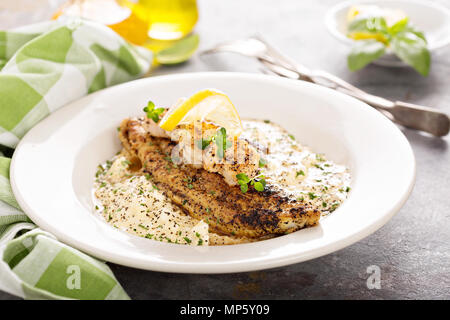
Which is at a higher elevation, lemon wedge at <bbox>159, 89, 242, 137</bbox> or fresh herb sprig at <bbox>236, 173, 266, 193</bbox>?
lemon wedge at <bbox>159, 89, 242, 137</bbox>

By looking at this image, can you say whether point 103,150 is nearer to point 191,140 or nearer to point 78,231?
point 191,140

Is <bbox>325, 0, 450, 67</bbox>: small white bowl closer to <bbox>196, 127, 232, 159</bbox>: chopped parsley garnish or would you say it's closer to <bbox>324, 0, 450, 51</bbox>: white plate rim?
<bbox>324, 0, 450, 51</bbox>: white plate rim

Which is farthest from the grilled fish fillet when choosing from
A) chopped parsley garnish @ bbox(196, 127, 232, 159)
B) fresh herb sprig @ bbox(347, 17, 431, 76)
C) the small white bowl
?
the small white bowl

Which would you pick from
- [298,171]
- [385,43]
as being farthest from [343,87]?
[298,171]

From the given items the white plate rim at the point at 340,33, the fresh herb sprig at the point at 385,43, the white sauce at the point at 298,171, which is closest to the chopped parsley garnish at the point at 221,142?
the white sauce at the point at 298,171

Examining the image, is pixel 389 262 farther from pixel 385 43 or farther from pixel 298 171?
pixel 385 43

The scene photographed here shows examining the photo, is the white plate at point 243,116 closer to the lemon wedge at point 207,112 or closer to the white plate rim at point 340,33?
the lemon wedge at point 207,112

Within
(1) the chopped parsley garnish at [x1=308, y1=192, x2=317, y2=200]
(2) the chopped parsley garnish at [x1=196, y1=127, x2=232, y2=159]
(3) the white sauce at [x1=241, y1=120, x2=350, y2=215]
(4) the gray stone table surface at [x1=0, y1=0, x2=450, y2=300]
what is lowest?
(4) the gray stone table surface at [x1=0, y1=0, x2=450, y2=300]
